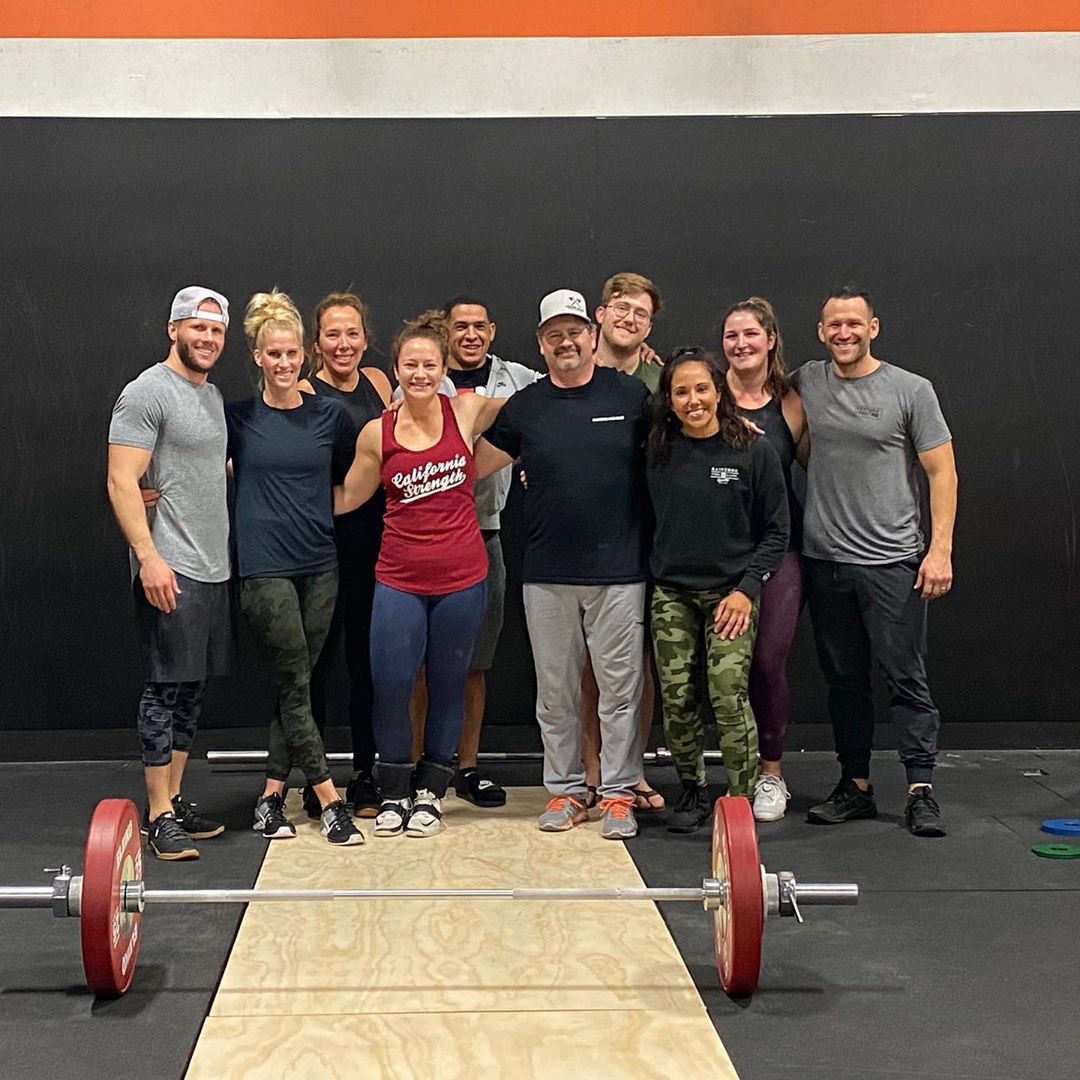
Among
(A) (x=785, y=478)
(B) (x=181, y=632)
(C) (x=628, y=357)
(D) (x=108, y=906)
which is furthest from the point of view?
(C) (x=628, y=357)

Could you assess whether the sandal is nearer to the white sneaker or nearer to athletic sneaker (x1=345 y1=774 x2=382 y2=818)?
the white sneaker

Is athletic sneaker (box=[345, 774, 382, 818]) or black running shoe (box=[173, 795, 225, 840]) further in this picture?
athletic sneaker (box=[345, 774, 382, 818])

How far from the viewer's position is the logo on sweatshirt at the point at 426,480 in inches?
155

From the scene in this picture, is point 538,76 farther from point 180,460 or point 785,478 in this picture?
point 180,460

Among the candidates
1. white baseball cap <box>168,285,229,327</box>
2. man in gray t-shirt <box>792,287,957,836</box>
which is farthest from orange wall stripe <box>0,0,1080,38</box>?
white baseball cap <box>168,285,229,327</box>

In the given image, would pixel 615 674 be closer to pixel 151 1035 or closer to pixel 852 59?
pixel 151 1035

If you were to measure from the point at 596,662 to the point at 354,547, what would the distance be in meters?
0.80

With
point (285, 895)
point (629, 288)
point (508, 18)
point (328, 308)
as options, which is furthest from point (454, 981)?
point (508, 18)

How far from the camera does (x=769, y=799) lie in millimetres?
4152

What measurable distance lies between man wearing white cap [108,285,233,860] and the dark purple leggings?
1538mm

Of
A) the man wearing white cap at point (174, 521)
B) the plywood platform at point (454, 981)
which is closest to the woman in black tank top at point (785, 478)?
the plywood platform at point (454, 981)

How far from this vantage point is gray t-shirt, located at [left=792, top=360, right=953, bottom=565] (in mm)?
4008

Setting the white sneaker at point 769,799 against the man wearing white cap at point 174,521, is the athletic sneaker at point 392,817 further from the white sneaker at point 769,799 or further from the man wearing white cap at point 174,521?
the white sneaker at point 769,799

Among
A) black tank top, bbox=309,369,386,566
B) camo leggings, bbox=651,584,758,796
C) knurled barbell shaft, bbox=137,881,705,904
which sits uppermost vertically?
black tank top, bbox=309,369,386,566
